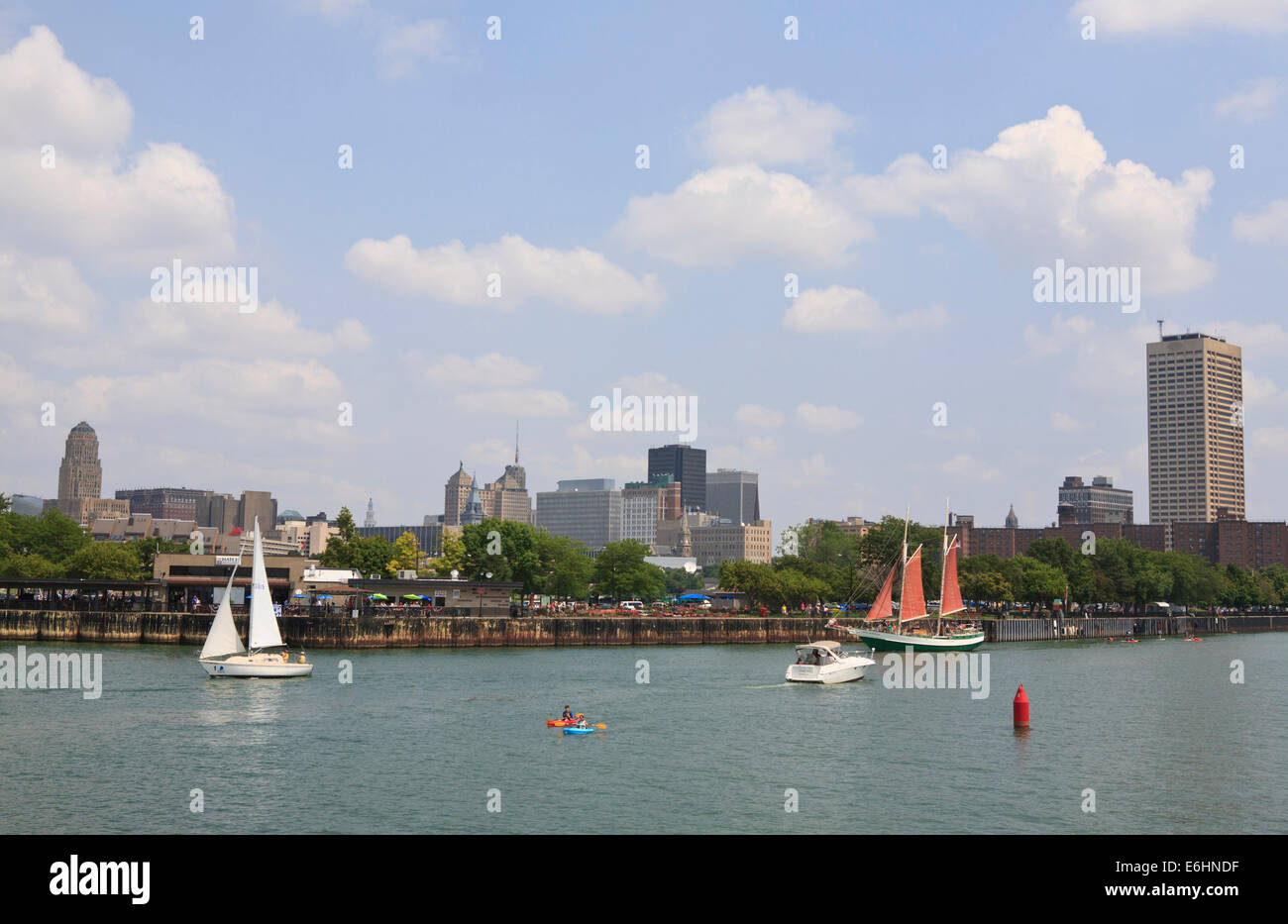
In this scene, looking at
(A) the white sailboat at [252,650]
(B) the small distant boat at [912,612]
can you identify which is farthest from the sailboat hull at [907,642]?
(A) the white sailboat at [252,650]

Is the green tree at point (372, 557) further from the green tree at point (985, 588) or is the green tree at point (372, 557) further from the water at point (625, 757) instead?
the green tree at point (985, 588)

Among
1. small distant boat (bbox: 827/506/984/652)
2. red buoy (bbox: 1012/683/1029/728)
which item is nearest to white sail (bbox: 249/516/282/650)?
red buoy (bbox: 1012/683/1029/728)

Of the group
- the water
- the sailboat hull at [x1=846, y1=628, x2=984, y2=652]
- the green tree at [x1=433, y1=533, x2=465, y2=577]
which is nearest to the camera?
the water

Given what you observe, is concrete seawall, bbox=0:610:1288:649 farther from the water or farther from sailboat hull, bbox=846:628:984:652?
the water

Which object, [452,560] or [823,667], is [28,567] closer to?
[452,560]

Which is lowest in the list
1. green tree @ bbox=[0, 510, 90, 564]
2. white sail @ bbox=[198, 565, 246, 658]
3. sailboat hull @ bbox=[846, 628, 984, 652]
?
sailboat hull @ bbox=[846, 628, 984, 652]

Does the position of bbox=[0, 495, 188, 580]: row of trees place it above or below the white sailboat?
above

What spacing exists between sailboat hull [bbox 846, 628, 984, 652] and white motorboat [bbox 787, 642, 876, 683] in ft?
120

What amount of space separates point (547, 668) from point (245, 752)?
49126 mm

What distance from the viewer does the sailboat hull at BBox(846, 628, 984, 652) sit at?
430 feet

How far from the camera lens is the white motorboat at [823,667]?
90312 millimetres

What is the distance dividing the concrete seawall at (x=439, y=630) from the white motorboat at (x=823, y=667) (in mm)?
46342

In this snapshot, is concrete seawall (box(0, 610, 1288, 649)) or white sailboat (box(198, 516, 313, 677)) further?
concrete seawall (box(0, 610, 1288, 649))
